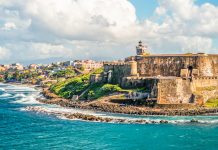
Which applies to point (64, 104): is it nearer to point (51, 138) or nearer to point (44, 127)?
point (44, 127)

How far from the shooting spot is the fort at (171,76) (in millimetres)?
89562

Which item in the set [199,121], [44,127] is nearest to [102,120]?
[44,127]

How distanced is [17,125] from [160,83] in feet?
107

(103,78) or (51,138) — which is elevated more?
(103,78)

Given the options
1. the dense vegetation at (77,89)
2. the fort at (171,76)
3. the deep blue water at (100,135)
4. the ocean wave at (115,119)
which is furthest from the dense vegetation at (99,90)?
the deep blue water at (100,135)

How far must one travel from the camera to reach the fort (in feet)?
294

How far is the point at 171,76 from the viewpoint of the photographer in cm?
10531

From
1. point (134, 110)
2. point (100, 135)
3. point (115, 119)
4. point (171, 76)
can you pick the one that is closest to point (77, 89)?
point (171, 76)

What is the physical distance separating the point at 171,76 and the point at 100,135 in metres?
45.1

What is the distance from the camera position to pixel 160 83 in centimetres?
9031

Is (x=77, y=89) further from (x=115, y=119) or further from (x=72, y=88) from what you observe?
(x=115, y=119)

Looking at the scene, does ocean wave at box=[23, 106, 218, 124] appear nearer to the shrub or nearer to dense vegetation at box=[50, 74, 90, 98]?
the shrub

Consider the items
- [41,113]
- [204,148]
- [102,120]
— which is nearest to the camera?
[204,148]

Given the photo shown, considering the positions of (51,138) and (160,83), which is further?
(160,83)
